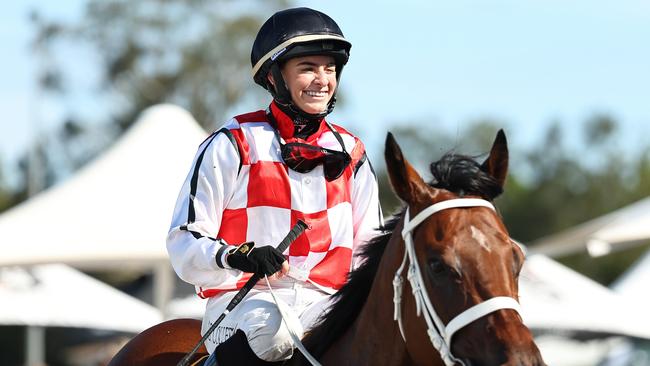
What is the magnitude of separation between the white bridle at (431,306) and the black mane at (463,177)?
8 centimetres

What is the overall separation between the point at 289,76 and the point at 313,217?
657mm

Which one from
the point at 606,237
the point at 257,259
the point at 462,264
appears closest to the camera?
the point at 462,264

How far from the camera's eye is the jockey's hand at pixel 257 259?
4660 mm

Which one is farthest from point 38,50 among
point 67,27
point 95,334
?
point 95,334

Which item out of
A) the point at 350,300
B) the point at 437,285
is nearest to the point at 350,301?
the point at 350,300

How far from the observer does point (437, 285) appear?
409 cm

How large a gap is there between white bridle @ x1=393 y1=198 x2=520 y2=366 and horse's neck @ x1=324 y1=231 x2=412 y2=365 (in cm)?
7

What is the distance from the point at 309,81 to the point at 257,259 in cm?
102

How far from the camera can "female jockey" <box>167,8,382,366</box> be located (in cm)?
502

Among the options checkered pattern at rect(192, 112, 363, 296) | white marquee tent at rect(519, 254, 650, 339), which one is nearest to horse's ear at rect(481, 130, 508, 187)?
checkered pattern at rect(192, 112, 363, 296)

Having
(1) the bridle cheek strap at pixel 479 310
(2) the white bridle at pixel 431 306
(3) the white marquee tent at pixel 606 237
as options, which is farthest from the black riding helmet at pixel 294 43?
(3) the white marquee tent at pixel 606 237

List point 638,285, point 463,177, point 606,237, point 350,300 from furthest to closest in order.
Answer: point 638,285 < point 606,237 < point 350,300 < point 463,177

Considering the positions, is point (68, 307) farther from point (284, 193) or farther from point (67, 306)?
point (284, 193)

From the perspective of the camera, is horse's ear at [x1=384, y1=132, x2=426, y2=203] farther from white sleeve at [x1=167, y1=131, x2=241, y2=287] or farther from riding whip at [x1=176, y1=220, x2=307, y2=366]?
white sleeve at [x1=167, y1=131, x2=241, y2=287]
